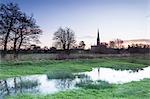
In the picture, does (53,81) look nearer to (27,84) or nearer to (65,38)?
(27,84)

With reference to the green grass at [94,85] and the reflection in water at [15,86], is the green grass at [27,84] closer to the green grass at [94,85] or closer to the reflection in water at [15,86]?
the reflection in water at [15,86]

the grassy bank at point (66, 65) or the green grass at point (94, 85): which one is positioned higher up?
the grassy bank at point (66, 65)

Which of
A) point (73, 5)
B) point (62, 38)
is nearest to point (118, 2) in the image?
point (73, 5)

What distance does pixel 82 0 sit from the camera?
8.13 ft

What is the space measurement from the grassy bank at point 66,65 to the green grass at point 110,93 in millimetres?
197

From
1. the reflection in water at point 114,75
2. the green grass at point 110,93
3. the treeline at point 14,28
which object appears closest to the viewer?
the green grass at point 110,93

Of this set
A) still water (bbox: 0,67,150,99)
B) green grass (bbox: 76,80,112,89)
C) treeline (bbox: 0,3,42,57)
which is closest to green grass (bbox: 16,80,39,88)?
still water (bbox: 0,67,150,99)

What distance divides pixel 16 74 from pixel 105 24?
2.58 ft

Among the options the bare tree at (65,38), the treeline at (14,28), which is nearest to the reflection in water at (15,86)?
the treeline at (14,28)

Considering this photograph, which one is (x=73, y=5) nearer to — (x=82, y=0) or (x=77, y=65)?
(x=82, y=0)

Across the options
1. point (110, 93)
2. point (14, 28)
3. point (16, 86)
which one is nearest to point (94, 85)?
point (110, 93)

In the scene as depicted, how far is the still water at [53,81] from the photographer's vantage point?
7.70 ft

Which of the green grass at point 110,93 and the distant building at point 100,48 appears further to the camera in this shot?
the distant building at point 100,48

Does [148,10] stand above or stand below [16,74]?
above
